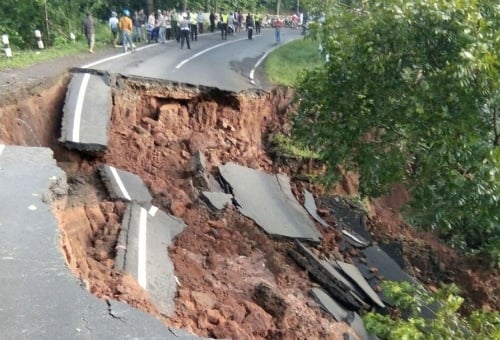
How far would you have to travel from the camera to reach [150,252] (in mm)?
7211

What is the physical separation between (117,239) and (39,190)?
118 cm

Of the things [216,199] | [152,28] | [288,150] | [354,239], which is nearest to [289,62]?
[152,28]

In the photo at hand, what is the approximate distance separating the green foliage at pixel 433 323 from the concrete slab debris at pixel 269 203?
8.75ft

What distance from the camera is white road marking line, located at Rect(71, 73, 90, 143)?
9.88 metres

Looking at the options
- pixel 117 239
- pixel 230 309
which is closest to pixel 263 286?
pixel 230 309

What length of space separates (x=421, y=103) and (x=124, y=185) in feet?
16.1

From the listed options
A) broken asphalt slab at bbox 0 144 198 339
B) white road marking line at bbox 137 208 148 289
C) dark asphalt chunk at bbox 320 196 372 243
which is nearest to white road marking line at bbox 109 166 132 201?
white road marking line at bbox 137 208 148 289

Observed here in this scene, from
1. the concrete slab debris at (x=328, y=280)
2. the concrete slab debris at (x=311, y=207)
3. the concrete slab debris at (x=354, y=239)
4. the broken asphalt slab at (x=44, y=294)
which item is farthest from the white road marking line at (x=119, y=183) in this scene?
the concrete slab debris at (x=354, y=239)

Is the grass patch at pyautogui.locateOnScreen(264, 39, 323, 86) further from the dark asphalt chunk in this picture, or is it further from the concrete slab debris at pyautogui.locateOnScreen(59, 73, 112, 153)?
the concrete slab debris at pyautogui.locateOnScreen(59, 73, 112, 153)

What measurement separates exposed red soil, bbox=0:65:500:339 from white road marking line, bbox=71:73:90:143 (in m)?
0.32

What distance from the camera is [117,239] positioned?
23.5 feet

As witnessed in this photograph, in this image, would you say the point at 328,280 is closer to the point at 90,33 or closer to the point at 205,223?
the point at 205,223

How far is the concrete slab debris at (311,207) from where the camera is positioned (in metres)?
12.5

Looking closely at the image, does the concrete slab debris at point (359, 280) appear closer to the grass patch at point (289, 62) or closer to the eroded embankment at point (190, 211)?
the eroded embankment at point (190, 211)
